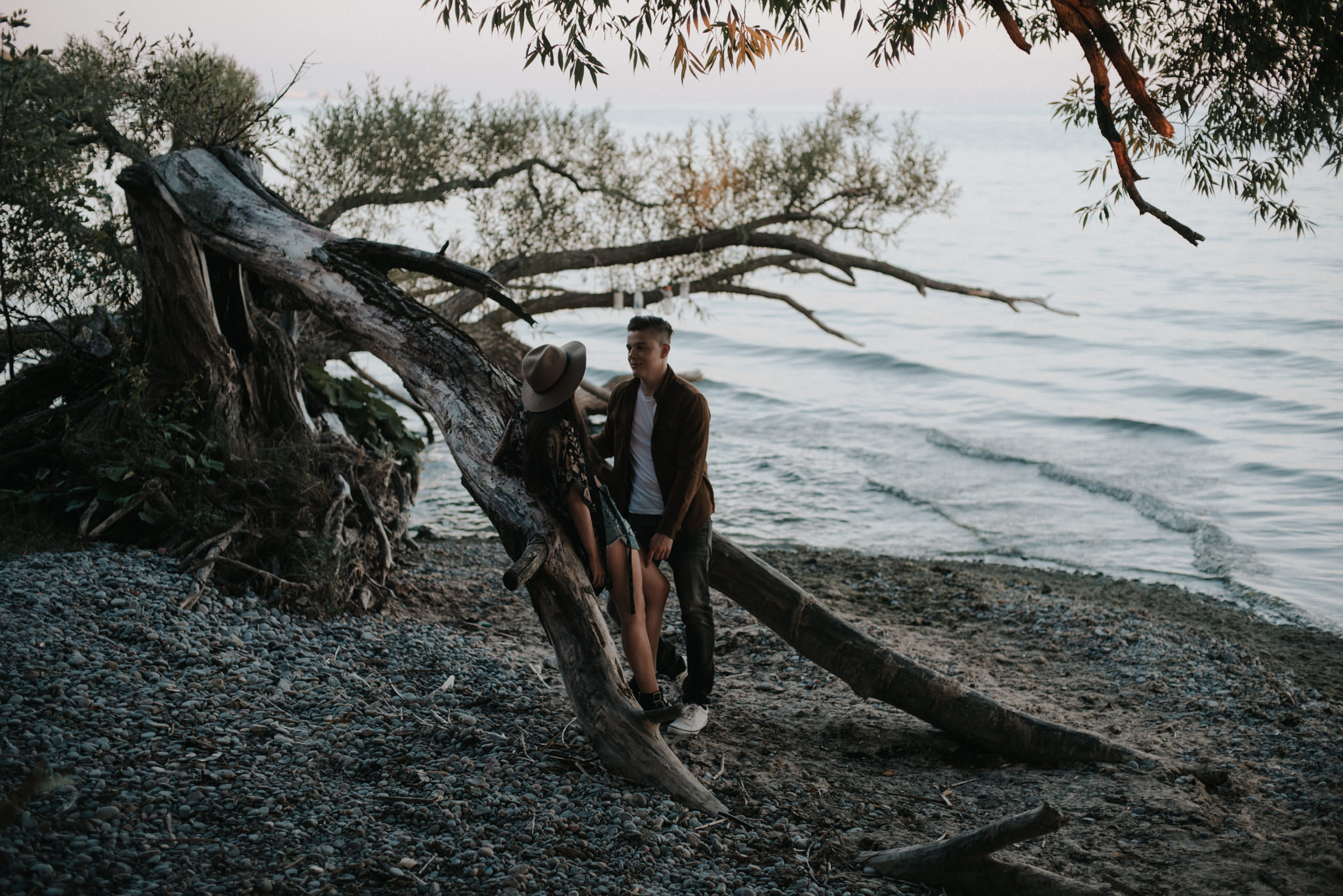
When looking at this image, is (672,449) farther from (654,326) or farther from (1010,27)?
(1010,27)

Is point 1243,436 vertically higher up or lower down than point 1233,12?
lower down

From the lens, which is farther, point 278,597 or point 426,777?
point 278,597

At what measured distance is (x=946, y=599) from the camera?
9.16 metres

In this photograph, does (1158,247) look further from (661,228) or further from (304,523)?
(304,523)

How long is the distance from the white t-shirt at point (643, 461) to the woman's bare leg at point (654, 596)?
331 millimetres

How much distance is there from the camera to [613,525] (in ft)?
16.0

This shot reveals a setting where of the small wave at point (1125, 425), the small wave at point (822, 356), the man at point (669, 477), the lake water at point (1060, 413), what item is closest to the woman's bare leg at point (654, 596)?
the man at point (669, 477)

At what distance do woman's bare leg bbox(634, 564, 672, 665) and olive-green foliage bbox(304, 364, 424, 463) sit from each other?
5413 millimetres

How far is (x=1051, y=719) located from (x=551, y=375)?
13.7 ft

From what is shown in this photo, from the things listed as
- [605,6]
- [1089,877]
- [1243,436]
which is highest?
[605,6]

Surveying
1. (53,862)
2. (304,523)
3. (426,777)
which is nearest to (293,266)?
(304,523)

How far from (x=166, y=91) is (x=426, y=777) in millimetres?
8834

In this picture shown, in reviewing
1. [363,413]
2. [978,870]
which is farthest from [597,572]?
[363,413]

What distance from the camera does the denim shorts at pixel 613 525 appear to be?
192 inches
